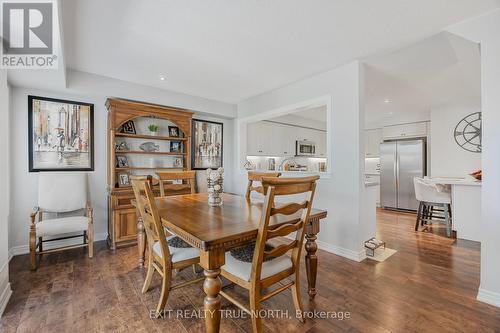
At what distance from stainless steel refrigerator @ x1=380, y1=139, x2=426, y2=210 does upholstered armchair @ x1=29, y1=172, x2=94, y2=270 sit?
6.35m

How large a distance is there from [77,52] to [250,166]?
3478 millimetres

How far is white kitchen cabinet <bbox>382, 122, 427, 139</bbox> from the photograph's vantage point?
5.52m

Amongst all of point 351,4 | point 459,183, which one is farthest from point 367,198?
point 351,4

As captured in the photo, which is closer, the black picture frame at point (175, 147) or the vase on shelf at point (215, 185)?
the vase on shelf at point (215, 185)

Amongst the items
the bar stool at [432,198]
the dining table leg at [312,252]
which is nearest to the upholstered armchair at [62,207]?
the dining table leg at [312,252]

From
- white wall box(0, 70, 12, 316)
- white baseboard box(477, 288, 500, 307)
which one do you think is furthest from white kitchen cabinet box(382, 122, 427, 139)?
white wall box(0, 70, 12, 316)

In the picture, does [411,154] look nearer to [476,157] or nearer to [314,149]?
[476,157]

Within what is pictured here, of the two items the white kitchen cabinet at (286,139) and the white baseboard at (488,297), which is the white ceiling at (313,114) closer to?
the white kitchen cabinet at (286,139)

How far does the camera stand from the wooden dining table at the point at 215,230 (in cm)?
124

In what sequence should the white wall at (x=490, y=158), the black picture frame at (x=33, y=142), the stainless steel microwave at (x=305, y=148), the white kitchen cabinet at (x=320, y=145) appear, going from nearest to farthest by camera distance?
the white wall at (x=490, y=158) → the black picture frame at (x=33, y=142) → the stainless steel microwave at (x=305, y=148) → the white kitchen cabinet at (x=320, y=145)

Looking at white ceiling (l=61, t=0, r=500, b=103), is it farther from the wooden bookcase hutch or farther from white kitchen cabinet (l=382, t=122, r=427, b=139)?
white kitchen cabinet (l=382, t=122, r=427, b=139)

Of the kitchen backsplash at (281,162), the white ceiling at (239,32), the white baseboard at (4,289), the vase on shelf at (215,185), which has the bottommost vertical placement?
the white baseboard at (4,289)

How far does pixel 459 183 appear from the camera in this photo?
3.27 metres

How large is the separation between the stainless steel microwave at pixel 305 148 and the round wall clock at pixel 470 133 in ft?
10.0
